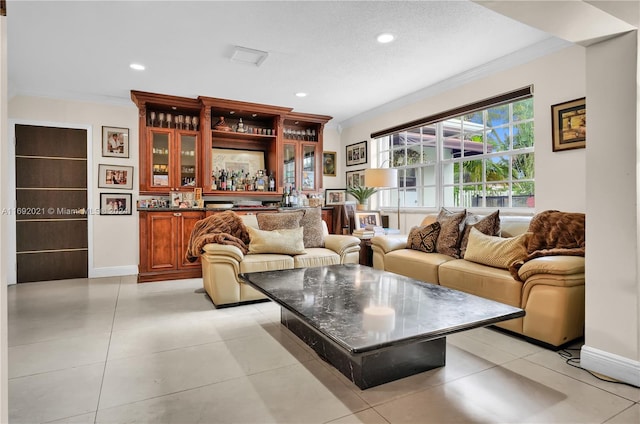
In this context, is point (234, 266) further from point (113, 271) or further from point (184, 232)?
point (113, 271)

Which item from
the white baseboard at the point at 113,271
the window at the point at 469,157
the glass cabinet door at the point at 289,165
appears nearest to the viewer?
the window at the point at 469,157

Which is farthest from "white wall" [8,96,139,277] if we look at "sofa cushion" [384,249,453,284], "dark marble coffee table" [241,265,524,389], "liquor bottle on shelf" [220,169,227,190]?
"sofa cushion" [384,249,453,284]

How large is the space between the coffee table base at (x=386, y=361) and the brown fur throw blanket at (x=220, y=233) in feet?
5.83

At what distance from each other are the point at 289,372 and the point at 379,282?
93 centimetres

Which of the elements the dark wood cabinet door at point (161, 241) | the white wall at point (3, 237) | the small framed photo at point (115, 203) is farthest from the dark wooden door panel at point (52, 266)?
the white wall at point (3, 237)

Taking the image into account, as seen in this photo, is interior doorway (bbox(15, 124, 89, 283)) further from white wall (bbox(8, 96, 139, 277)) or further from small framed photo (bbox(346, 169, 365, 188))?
small framed photo (bbox(346, 169, 365, 188))

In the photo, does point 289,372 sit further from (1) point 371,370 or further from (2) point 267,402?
(1) point 371,370

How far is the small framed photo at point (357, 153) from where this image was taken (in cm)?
598

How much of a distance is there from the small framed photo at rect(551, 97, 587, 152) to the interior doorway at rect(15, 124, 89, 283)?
5657 millimetres

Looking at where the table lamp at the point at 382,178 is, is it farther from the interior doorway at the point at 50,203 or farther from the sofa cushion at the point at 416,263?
the interior doorway at the point at 50,203

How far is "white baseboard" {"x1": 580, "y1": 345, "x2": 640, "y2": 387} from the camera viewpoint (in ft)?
6.50

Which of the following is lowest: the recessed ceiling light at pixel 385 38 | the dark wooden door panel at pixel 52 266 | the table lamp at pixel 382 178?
the dark wooden door panel at pixel 52 266

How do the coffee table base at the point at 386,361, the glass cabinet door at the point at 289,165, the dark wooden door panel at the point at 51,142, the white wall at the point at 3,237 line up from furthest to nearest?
the glass cabinet door at the point at 289,165
the dark wooden door panel at the point at 51,142
the coffee table base at the point at 386,361
the white wall at the point at 3,237

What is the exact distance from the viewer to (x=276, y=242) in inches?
152
